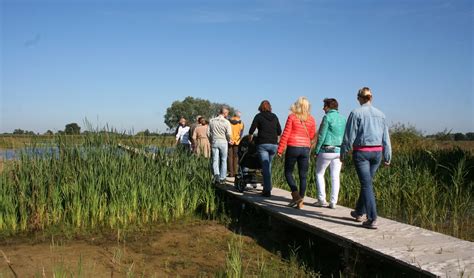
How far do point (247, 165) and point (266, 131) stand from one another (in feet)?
3.23

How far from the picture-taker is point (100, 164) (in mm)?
7441

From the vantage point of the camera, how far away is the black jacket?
24.1 ft

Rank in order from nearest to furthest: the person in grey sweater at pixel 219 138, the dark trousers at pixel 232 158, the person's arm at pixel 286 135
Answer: the person's arm at pixel 286 135 < the person in grey sweater at pixel 219 138 < the dark trousers at pixel 232 158

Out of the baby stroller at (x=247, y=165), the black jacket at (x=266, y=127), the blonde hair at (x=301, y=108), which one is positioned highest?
the blonde hair at (x=301, y=108)

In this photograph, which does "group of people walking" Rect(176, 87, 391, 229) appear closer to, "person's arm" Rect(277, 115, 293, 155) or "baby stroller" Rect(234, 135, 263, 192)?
"person's arm" Rect(277, 115, 293, 155)

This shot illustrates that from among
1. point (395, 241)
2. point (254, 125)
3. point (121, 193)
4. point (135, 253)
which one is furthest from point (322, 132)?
point (121, 193)

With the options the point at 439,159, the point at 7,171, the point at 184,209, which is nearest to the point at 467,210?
the point at 439,159

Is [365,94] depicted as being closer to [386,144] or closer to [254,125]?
[386,144]

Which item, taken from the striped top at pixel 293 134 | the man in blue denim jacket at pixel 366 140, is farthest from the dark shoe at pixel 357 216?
the striped top at pixel 293 134

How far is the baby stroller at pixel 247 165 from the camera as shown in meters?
7.88

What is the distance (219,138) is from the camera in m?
8.69

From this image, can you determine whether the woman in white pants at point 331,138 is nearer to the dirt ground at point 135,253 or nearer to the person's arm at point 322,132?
the person's arm at point 322,132

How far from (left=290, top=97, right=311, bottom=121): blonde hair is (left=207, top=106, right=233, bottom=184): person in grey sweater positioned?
233 centimetres

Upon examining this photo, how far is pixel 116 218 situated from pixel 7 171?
1.98m
